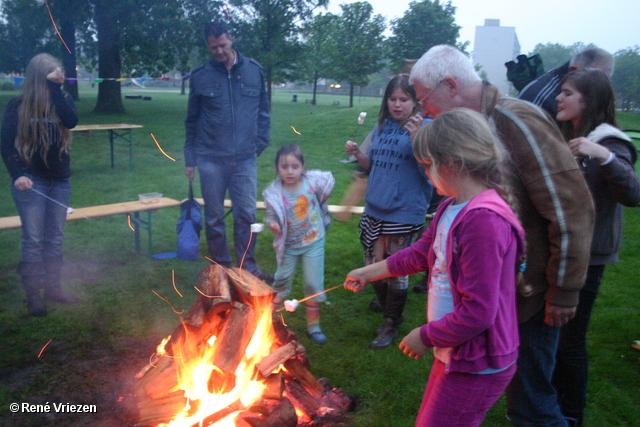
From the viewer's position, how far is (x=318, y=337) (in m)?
3.73

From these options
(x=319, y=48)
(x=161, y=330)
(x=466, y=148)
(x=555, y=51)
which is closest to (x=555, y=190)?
(x=466, y=148)

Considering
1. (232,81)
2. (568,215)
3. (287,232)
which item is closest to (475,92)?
(568,215)

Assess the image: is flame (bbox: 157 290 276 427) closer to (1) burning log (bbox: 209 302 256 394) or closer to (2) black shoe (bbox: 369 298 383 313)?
(1) burning log (bbox: 209 302 256 394)

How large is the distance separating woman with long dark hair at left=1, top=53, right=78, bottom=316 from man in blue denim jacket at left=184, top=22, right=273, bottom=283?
3.84ft

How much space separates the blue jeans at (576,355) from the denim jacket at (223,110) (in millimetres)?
3308

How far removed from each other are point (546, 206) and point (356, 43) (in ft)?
76.6

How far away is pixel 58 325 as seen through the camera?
3.83 metres

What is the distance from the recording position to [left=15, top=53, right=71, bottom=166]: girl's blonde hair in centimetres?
371

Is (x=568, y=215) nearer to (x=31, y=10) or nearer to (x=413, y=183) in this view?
(x=413, y=183)

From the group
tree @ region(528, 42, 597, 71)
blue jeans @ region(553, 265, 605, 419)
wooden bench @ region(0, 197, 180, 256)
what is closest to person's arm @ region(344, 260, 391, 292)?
blue jeans @ region(553, 265, 605, 419)

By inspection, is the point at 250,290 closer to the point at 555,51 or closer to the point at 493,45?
the point at 493,45

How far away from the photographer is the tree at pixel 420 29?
27609mm

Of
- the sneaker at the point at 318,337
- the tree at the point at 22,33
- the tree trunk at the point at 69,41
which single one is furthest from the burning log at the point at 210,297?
the tree trunk at the point at 69,41

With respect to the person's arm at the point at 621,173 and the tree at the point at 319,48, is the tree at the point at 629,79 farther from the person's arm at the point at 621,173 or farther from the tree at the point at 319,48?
the person's arm at the point at 621,173
